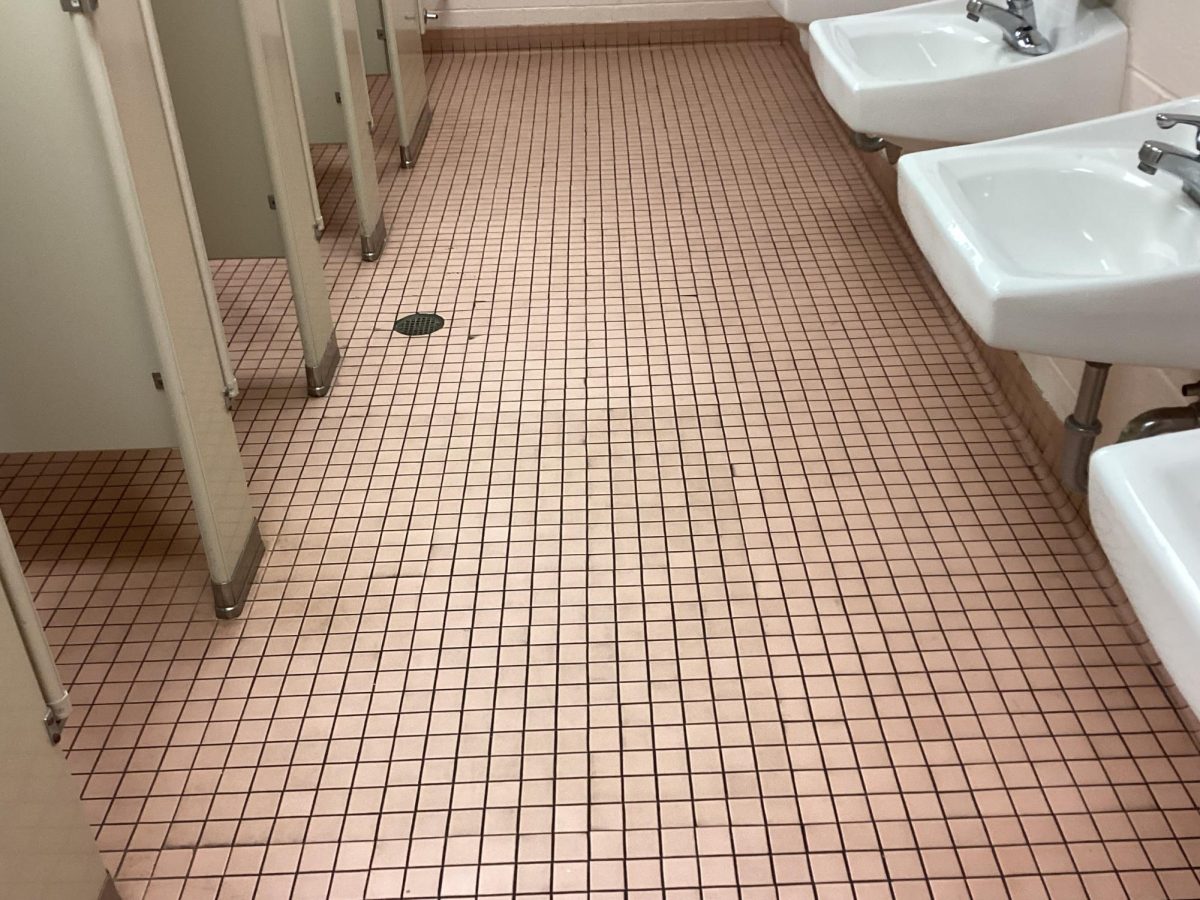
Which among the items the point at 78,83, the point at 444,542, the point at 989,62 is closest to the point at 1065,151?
the point at 989,62

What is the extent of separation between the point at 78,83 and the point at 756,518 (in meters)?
1.49

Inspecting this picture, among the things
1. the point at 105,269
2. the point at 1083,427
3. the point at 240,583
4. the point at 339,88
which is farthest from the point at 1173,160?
the point at 339,88

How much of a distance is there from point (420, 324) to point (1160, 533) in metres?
2.41

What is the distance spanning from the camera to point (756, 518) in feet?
7.69

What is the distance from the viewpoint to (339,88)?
329 centimetres

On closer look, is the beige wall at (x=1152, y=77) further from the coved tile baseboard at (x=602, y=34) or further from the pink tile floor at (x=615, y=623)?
the coved tile baseboard at (x=602, y=34)

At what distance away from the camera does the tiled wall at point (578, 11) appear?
5.34 m

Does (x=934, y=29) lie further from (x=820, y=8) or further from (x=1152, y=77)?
(x=820, y=8)

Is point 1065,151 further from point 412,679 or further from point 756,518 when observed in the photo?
point 412,679

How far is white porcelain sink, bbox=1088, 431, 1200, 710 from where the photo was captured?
3.06 ft

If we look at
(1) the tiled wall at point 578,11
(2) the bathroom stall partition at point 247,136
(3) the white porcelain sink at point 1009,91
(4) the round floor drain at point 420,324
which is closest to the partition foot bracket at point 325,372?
(2) the bathroom stall partition at point 247,136

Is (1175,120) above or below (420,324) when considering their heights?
above

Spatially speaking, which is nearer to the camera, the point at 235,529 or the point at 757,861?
the point at 757,861

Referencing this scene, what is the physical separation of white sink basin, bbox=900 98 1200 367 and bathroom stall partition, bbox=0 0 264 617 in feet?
4.05
